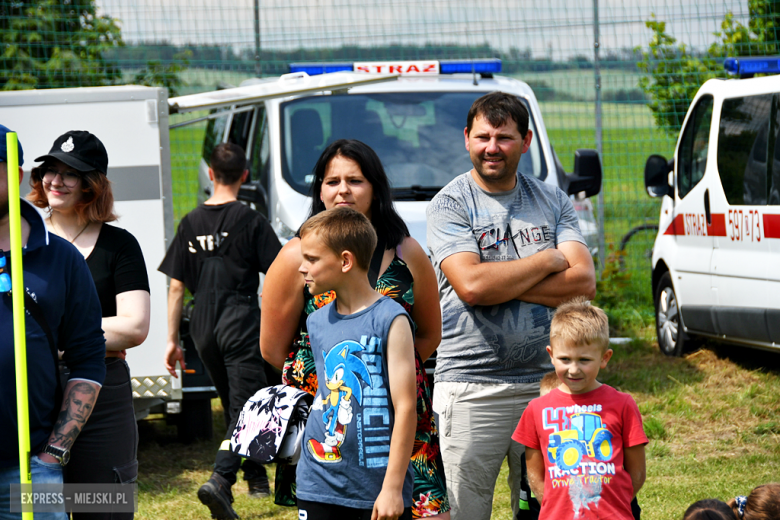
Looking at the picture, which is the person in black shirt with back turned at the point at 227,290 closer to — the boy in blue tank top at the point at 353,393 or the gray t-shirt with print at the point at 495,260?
the gray t-shirt with print at the point at 495,260

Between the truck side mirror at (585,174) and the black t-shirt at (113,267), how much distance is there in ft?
14.4

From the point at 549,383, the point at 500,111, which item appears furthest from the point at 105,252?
the point at 549,383

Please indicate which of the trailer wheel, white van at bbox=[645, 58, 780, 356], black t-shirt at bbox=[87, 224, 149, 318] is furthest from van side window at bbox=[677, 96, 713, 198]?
black t-shirt at bbox=[87, 224, 149, 318]

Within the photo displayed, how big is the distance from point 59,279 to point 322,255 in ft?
2.60

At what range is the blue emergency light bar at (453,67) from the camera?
7.63 meters

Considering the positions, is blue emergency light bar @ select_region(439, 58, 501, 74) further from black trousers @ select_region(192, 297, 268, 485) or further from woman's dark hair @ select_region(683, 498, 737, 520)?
woman's dark hair @ select_region(683, 498, 737, 520)

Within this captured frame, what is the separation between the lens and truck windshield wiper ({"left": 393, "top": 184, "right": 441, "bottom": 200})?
6.65 meters

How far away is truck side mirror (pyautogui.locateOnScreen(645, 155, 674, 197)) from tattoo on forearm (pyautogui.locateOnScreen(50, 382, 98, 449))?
700 centimetres

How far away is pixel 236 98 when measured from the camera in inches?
238

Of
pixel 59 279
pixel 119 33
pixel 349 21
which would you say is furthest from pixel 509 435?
pixel 119 33

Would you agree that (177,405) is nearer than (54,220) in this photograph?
No

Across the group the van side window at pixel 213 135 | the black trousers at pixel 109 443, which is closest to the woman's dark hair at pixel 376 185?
the black trousers at pixel 109 443

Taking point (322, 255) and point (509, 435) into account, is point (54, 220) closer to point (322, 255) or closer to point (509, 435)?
point (322, 255)

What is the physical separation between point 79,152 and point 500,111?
1.65 m
